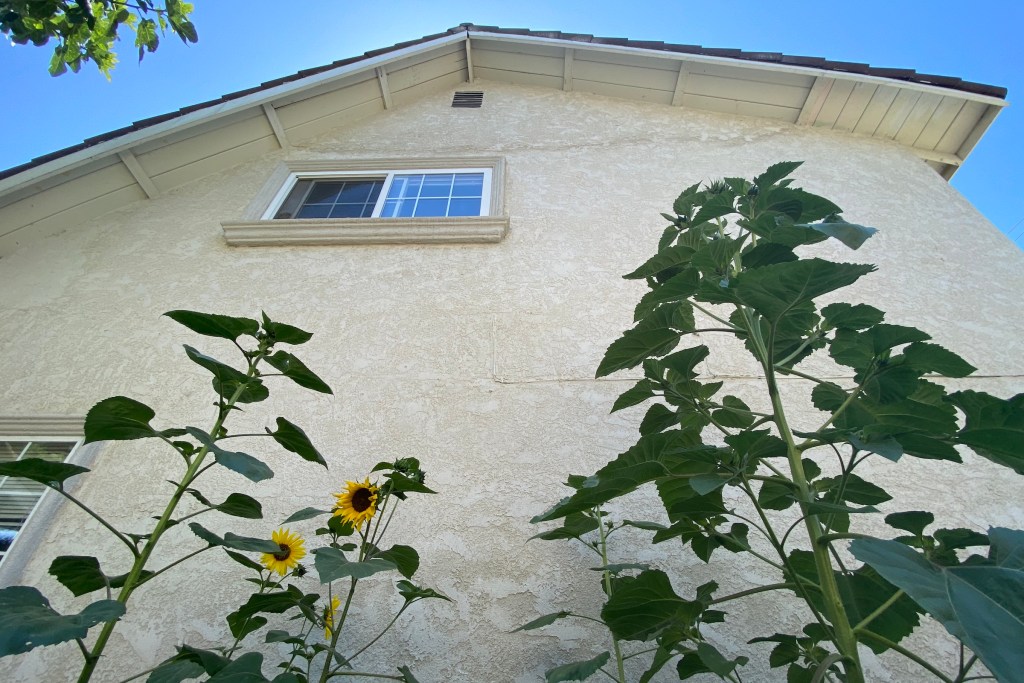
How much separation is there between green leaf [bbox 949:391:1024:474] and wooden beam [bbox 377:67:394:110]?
4377 millimetres

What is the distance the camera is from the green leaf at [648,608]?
0.94 metres

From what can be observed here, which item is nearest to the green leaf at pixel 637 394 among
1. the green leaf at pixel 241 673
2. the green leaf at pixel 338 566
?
the green leaf at pixel 338 566

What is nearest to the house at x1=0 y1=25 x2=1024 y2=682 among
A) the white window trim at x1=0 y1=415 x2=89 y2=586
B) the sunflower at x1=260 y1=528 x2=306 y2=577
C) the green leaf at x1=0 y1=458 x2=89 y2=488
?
the white window trim at x1=0 y1=415 x2=89 y2=586

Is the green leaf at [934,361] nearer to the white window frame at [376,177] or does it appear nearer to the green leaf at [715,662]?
the green leaf at [715,662]

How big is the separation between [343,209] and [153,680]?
316 cm

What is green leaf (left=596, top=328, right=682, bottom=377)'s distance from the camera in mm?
1079

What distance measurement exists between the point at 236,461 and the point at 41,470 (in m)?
0.30

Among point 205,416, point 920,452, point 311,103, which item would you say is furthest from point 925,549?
point 311,103

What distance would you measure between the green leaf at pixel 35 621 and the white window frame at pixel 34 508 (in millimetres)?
1185

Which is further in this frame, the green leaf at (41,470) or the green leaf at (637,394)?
the green leaf at (637,394)

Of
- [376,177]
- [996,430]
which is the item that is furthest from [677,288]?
[376,177]

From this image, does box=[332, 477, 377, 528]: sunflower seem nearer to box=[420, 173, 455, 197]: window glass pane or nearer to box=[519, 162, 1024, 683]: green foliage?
box=[519, 162, 1024, 683]: green foliage

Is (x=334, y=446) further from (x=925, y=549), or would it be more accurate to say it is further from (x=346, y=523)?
(x=925, y=549)

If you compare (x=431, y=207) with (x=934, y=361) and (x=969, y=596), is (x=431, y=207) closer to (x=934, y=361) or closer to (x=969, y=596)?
(x=934, y=361)
